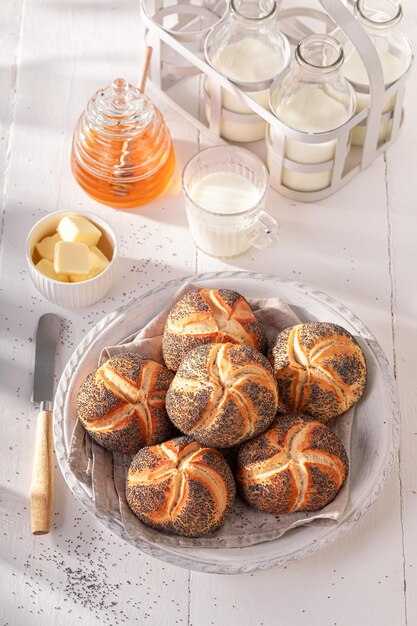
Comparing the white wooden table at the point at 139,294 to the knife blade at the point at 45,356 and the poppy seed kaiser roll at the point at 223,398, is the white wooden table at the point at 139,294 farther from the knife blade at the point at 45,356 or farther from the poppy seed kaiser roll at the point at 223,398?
the poppy seed kaiser roll at the point at 223,398

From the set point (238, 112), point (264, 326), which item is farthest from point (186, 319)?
point (238, 112)

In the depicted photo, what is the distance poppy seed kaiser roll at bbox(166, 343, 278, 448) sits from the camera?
4.56 feet

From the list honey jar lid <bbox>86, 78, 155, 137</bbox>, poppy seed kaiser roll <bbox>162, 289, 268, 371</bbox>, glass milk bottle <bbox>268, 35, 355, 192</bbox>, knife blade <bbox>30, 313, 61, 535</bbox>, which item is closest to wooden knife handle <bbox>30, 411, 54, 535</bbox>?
knife blade <bbox>30, 313, 61, 535</bbox>

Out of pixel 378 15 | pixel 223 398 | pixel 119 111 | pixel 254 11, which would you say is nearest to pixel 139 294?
pixel 119 111

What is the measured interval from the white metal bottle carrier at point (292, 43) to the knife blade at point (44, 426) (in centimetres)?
47

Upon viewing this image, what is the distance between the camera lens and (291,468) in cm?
139

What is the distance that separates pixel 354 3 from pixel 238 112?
0.28m

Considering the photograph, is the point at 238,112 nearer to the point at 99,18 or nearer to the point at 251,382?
the point at 99,18

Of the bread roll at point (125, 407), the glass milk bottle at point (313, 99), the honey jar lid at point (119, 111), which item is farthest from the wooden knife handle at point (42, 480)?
the glass milk bottle at point (313, 99)

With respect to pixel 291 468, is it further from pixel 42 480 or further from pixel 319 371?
pixel 42 480

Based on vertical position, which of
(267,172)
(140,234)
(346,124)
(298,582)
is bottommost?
(298,582)

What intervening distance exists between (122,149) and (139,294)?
25 centimetres

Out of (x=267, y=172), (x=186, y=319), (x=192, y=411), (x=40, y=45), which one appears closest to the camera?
(x=192, y=411)

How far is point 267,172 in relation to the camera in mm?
1789
